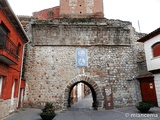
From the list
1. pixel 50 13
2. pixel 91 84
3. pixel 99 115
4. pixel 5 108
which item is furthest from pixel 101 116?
pixel 50 13

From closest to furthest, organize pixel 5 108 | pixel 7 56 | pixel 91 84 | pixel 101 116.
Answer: pixel 7 56 < pixel 5 108 < pixel 101 116 < pixel 91 84

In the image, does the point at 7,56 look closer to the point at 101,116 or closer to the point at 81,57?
the point at 101,116

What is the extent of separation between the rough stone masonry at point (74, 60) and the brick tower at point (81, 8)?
4.46 metres

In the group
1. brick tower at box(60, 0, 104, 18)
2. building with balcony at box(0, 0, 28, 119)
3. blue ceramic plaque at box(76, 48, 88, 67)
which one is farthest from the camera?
brick tower at box(60, 0, 104, 18)

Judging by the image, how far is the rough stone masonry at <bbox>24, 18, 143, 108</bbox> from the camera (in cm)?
1071

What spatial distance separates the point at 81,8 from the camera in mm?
16672

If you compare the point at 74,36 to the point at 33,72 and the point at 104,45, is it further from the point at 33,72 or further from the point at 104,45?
the point at 33,72

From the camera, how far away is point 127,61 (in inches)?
463

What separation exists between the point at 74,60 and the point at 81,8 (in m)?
8.28

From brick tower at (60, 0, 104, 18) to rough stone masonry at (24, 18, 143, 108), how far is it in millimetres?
4462

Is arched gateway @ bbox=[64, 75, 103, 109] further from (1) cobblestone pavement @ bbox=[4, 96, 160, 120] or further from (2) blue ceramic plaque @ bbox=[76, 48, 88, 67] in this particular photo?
(1) cobblestone pavement @ bbox=[4, 96, 160, 120]

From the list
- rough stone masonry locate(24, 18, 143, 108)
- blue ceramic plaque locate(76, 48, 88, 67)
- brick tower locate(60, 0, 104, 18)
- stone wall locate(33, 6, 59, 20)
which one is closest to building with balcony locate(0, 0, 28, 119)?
rough stone masonry locate(24, 18, 143, 108)

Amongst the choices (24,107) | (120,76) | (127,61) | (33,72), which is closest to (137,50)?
(127,61)

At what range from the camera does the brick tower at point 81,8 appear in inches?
642
